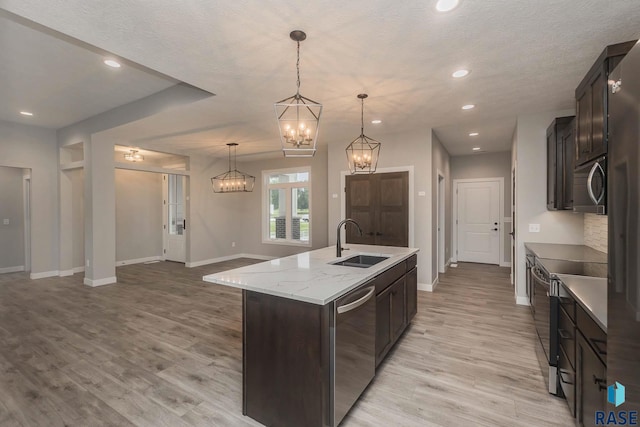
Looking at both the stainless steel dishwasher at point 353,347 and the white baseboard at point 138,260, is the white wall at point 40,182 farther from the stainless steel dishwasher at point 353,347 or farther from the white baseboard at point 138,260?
the stainless steel dishwasher at point 353,347

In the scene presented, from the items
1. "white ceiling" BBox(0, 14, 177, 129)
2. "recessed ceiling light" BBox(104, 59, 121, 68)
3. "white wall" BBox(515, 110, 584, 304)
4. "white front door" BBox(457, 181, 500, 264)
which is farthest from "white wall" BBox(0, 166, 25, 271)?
"white front door" BBox(457, 181, 500, 264)

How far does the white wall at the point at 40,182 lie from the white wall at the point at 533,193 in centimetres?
846

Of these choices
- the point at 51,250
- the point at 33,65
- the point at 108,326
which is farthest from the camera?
the point at 51,250

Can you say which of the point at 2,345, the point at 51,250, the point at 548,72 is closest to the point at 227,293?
the point at 2,345

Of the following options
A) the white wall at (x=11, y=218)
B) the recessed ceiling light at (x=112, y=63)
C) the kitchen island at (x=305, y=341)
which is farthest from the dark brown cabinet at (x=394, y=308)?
the white wall at (x=11, y=218)

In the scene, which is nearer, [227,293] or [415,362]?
[415,362]

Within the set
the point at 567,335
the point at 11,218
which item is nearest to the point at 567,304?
the point at 567,335

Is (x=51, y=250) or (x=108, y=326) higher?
(x=51, y=250)

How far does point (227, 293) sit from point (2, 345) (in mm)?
2537

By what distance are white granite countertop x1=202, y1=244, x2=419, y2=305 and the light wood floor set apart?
3.03ft

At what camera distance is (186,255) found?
7.32 metres

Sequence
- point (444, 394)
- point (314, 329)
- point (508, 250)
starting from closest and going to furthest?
point (314, 329) < point (444, 394) < point (508, 250)

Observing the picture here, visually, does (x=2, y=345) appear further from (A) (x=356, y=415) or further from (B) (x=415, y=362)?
(B) (x=415, y=362)

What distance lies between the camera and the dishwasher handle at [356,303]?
5.93ft
